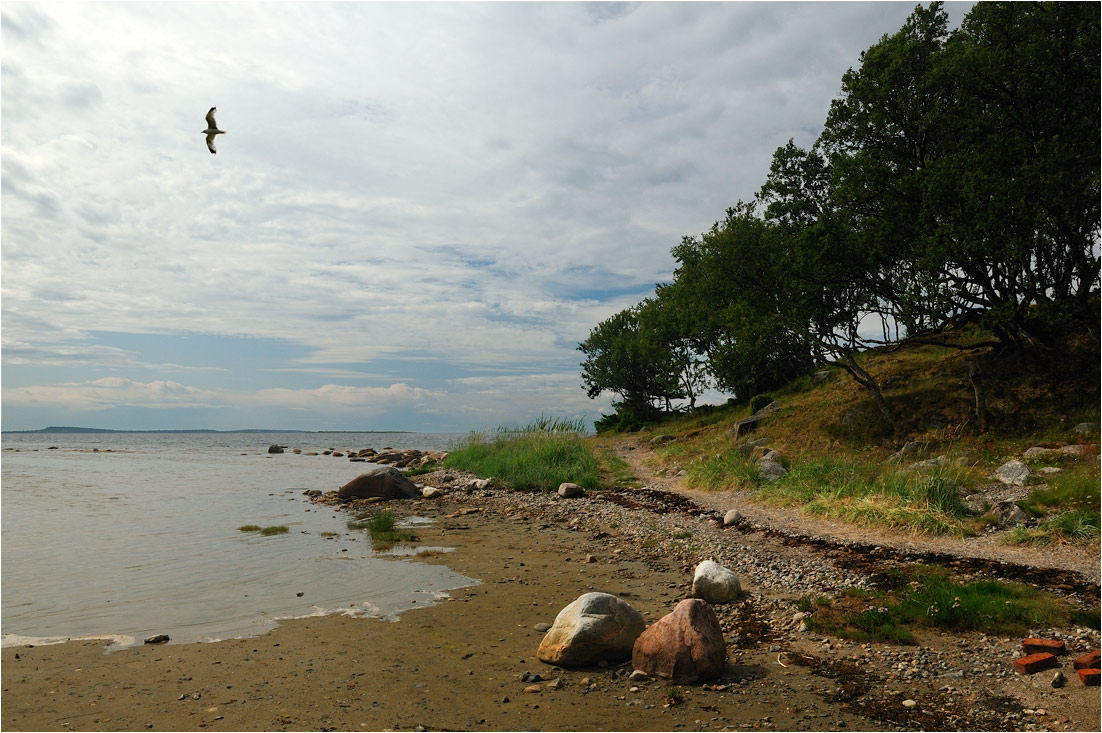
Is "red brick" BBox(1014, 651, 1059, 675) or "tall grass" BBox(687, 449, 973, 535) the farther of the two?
"tall grass" BBox(687, 449, 973, 535)

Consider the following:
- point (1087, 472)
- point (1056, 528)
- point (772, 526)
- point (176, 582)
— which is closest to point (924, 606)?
point (1056, 528)

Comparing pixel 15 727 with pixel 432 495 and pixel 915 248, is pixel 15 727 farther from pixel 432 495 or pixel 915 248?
pixel 915 248

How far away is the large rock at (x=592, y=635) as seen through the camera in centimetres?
633

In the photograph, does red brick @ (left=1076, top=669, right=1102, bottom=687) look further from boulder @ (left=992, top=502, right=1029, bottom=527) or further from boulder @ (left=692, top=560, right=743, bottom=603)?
boulder @ (left=992, top=502, right=1029, bottom=527)

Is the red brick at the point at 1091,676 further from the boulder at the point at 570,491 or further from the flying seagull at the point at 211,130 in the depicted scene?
the boulder at the point at 570,491

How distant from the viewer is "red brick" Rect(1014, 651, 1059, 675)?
574cm

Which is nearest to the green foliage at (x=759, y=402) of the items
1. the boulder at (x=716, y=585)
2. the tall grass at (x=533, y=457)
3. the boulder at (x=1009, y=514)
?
the tall grass at (x=533, y=457)

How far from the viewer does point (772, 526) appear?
1334cm

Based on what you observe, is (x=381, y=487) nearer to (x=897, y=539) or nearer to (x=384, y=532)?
(x=384, y=532)

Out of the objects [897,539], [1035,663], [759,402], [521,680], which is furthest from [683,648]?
[759,402]

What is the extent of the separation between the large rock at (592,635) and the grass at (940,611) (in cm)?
221

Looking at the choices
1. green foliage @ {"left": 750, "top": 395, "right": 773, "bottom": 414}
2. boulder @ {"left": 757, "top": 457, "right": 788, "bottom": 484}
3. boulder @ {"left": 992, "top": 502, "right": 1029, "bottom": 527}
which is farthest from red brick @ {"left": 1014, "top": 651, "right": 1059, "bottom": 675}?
green foliage @ {"left": 750, "top": 395, "right": 773, "bottom": 414}

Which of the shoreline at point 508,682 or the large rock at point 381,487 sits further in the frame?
the large rock at point 381,487

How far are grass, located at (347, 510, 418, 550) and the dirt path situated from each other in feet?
24.1
